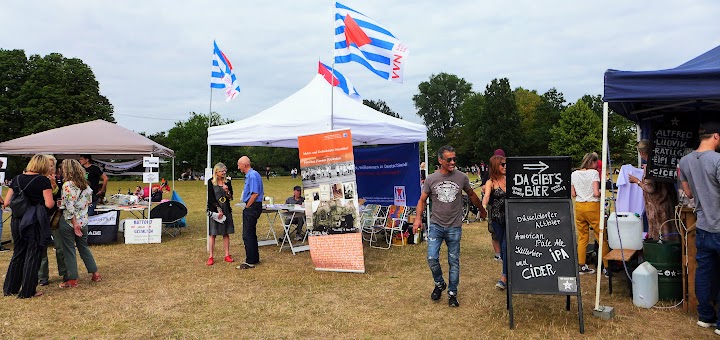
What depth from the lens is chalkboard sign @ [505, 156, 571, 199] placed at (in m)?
4.35

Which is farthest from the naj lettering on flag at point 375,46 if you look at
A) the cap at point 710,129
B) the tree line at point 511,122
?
the tree line at point 511,122

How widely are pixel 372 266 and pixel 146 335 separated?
3396 mm

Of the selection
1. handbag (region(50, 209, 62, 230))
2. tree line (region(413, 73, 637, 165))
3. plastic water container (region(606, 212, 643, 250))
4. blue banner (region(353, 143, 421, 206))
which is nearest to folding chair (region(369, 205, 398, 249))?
blue banner (region(353, 143, 421, 206))

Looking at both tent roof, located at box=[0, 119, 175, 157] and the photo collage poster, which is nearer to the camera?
the photo collage poster

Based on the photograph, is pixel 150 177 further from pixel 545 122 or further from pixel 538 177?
pixel 545 122

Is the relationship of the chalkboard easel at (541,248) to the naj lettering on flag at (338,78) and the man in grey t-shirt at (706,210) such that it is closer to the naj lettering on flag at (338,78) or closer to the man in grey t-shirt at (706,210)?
the man in grey t-shirt at (706,210)

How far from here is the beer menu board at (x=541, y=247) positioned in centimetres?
421

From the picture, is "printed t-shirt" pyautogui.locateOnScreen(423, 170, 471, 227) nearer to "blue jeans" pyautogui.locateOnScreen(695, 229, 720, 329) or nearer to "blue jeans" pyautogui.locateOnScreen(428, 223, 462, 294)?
"blue jeans" pyautogui.locateOnScreen(428, 223, 462, 294)

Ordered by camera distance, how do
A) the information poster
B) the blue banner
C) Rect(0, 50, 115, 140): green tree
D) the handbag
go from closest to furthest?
the handbag, the information poster, the blue banner, Rect(0, 50, 115, 140): green tree

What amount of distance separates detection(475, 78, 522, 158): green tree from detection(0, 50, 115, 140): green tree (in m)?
39.4

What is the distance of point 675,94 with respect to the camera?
155 inches

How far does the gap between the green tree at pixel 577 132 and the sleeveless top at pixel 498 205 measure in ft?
174

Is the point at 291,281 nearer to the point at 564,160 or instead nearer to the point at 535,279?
the point at 535,279

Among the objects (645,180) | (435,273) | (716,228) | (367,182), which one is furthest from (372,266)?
(716,228)
